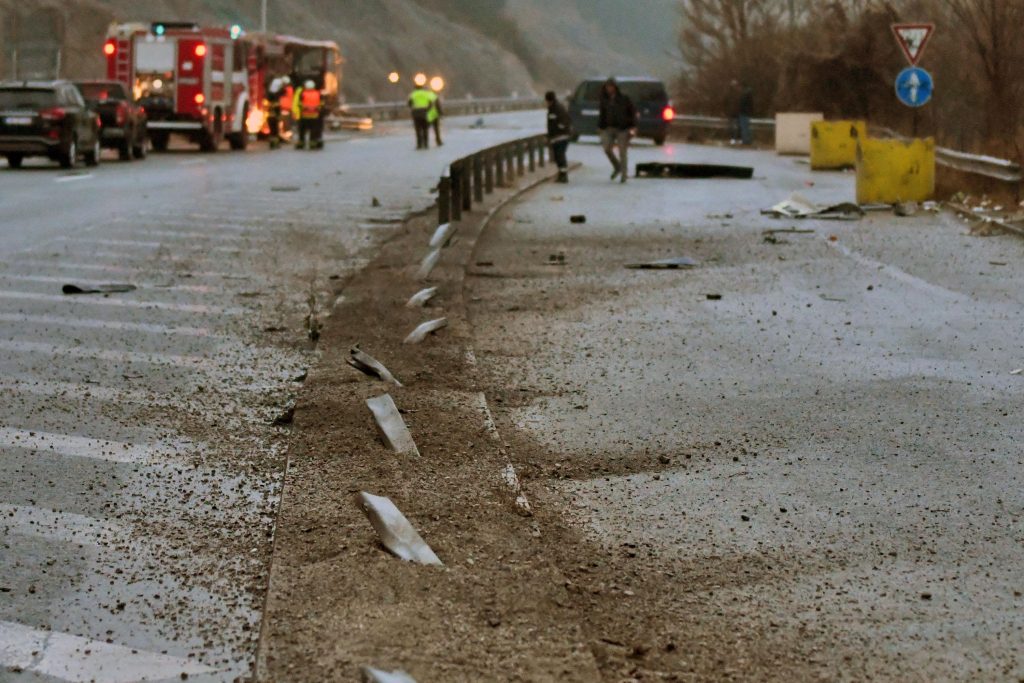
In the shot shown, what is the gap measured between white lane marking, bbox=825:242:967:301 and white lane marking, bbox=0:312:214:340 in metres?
A: 5.96

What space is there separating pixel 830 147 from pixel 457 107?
2141 inches

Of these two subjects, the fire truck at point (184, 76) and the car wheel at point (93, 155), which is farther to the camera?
the fire truck at point (184, 76)

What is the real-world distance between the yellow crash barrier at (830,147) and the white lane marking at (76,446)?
2875cm

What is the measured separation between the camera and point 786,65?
47.9 meters

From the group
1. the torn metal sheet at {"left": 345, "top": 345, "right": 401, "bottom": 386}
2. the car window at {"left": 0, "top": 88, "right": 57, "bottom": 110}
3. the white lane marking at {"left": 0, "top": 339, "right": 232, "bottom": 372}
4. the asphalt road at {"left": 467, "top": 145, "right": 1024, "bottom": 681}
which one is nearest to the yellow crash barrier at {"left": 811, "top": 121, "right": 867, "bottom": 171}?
the car window at {"left": 0, "top": 88, "right": 57, "bottom": 110}

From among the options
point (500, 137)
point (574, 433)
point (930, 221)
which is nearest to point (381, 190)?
point (930, 221)

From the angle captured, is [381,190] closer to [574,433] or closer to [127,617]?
[574,433]

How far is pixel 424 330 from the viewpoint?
10.7 metres

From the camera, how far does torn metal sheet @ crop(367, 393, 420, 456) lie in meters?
7.39

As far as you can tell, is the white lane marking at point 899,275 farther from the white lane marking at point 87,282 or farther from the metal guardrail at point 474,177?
the white lane marking at point 87,282

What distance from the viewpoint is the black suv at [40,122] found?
31719 mm

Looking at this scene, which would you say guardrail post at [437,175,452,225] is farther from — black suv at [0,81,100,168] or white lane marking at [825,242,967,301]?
black suv at [0,81,100,168]

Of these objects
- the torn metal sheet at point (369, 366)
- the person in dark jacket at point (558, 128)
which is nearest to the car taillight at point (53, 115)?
the person in dark jacket at point (558, 128)

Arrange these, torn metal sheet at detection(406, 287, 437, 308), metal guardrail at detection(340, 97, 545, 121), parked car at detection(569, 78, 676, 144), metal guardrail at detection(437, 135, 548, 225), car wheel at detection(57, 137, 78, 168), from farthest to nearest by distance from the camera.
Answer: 1. metal guardrail at detection(340, 97, 545, 121)
2. parked car at detection(569, 78, 676, 144)
3. car wheel at detection(57, 137, 78, 168)
4. metal guardrail at detection(437, 135, 548, 225)
5. torn metal sheet at detection(406, 287, 437, 308)
